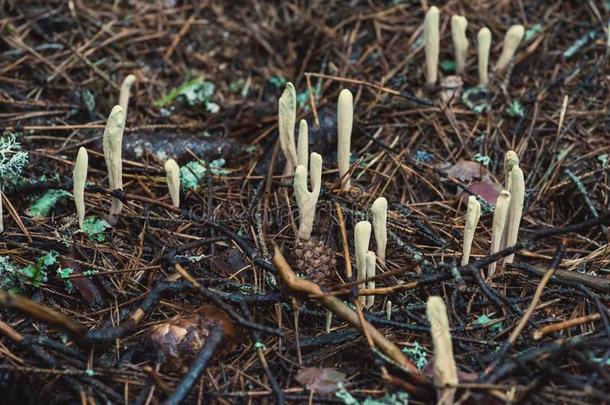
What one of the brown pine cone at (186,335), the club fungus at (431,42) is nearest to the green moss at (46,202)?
the brown pine cone at (186,335)

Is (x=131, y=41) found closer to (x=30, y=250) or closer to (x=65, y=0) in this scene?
(x=65, y=0)

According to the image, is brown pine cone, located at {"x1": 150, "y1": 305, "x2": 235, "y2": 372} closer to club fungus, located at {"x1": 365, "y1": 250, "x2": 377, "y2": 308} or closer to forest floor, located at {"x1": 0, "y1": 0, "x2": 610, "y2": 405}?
forest floor, located at {"x1": 0, "y1": 0, "x2": 610, "y2": 405}

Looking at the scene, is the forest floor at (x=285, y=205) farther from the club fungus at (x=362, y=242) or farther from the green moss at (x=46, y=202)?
the club fungus at (x=362, y=242)

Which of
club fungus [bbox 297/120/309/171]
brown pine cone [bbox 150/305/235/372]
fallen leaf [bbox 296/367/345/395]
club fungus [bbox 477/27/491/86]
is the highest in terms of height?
club fungus [bbox 477/27/491/86]

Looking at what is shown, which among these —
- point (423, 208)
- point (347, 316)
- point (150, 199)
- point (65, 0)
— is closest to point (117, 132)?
point (150, 199)

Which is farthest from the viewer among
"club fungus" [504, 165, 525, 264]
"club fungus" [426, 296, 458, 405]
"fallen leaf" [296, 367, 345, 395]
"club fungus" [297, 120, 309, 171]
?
"club fungus" [297, 120, 309, 171]

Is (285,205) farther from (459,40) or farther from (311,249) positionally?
(459,40)

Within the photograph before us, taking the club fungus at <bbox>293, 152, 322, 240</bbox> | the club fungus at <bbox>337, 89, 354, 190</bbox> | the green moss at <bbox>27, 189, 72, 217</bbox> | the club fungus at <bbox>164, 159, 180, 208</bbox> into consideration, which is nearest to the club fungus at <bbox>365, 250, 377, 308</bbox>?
the club fungus at <bbox>293, 152, 322, 240</bbox>
